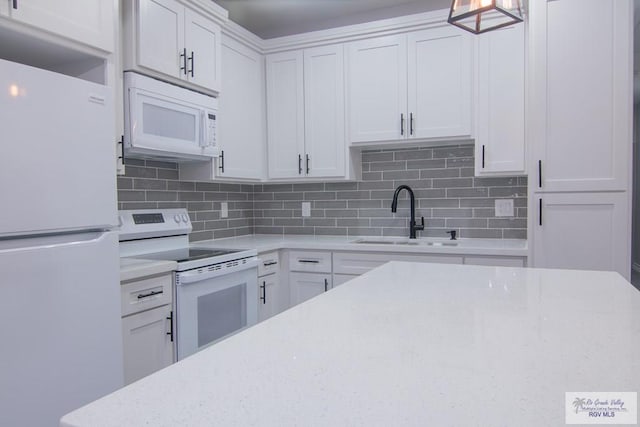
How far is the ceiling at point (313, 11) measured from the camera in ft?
10.8

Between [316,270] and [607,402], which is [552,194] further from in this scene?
[607,402]

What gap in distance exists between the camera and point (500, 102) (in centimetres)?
281

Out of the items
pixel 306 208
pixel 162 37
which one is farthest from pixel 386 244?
pixel 162 37

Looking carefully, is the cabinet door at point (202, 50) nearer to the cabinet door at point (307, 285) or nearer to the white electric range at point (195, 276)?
the white electric range at point (195, 276)

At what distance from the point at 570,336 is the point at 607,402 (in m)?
0.31

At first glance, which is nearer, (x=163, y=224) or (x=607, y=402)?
(x=607, y=402)

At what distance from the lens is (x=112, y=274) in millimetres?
1770

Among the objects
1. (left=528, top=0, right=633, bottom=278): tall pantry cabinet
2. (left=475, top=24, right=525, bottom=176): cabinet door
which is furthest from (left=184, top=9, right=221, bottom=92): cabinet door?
(left=528, top=0, right=633, bottom=278): tall pantry cabinet

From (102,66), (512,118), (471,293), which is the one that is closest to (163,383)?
(471,293)

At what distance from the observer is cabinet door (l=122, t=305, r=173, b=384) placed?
6.38 ft

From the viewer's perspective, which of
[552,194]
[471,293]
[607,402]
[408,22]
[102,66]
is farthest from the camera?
[408,22]

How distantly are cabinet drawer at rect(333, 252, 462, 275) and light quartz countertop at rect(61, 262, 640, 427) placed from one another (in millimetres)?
1583

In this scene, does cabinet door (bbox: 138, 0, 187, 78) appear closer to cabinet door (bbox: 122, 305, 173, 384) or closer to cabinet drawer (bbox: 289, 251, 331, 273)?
cabinet door (bbox: 122, 305, 173, 384)

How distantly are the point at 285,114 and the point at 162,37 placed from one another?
119 centimetres
